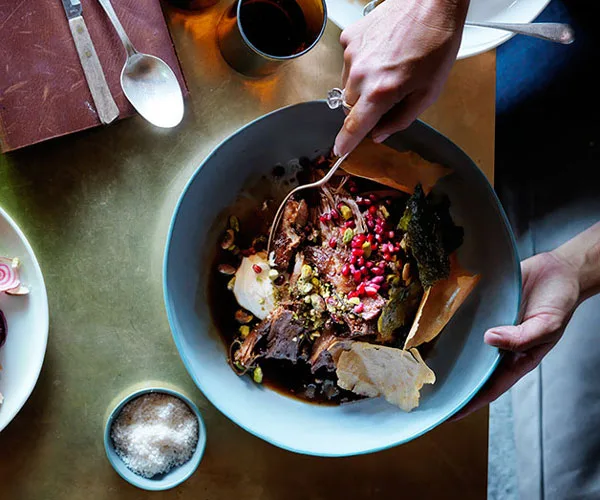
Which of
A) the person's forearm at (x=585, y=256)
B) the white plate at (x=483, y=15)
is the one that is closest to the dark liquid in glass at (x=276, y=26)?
the white plate at (x=483, y=15)

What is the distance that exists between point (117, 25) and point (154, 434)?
80cm

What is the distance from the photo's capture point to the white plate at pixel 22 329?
1.28 meters

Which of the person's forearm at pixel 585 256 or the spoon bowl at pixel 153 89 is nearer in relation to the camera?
the spoon bowl at pixel 153 89

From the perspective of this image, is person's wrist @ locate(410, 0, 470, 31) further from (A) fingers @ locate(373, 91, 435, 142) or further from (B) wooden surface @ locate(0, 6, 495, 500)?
(B) wooden surface @ locate(0, 6, 495, 500)

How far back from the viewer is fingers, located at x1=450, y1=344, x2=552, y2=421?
1351 mm

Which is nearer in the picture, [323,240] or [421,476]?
[323,240]

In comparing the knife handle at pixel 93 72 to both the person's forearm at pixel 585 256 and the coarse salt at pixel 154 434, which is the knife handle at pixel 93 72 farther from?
the person's forearm at pixel 585 256

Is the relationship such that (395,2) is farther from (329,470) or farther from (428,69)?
(329,470)

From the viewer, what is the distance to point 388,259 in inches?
51.8

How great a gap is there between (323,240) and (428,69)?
0.46 meters

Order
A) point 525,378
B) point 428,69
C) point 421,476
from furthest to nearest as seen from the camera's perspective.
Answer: point 525,378
point 421,476
point 428,69

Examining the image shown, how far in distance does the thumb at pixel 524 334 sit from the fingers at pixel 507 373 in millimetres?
65

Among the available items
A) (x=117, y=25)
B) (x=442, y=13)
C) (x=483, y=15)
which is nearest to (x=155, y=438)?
(x=117, y=25)

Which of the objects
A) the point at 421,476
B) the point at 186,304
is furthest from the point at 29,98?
the point at 421,476
